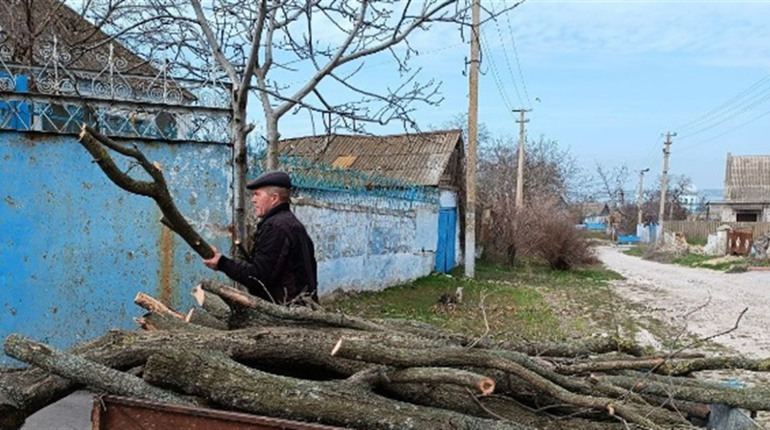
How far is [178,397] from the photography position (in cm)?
249

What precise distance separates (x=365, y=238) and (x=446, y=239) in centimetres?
Answer: 708

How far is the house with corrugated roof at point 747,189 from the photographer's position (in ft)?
141

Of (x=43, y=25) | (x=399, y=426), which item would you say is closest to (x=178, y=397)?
(x=399, y=426)

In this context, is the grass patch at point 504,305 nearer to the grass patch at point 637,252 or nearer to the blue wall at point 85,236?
the blue wall at point 85,236

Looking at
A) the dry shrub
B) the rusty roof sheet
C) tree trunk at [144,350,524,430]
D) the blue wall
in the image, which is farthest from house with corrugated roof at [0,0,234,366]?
the dry shrub

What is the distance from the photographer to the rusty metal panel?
7.39ft

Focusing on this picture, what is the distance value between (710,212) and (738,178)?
57.6 ft

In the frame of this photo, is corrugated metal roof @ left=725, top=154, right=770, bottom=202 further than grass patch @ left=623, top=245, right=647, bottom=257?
Yes

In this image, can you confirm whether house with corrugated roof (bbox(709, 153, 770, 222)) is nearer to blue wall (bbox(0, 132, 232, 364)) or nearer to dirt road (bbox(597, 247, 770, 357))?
dirt road (bbox(597, 247, 770, 357))

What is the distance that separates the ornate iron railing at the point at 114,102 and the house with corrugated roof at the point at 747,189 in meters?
44.8

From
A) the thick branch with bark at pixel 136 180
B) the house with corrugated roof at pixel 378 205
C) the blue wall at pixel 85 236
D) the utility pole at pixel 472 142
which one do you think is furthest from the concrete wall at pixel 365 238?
the thick branch with bark at pixel 136 180

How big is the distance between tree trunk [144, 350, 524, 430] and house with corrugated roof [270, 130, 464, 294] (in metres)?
4.12

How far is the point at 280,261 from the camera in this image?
12.9 ft

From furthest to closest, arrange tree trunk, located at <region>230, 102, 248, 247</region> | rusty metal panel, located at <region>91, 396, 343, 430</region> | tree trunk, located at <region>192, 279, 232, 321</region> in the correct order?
tree trunk, located at <region>230, 102, 248, 247</region>
tree trunk, located at <region>192, 279, 232, 321</region>
rusty metal panel, located at <region>91, 396, 343, 430</region>
